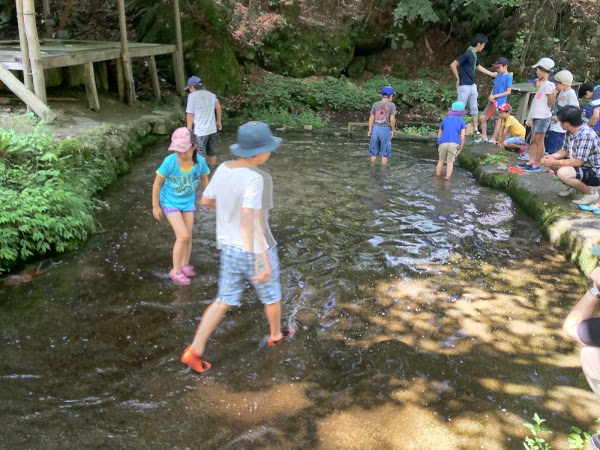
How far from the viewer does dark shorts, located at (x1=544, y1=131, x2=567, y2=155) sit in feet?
28.8

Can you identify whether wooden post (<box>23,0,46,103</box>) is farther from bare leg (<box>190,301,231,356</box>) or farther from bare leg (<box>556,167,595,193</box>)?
bare leg (<box>556,167,595,193</box>)

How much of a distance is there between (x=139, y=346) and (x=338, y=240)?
298 centimetres

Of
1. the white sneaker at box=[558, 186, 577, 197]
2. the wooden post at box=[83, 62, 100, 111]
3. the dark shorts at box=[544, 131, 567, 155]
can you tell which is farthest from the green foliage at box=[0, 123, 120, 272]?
the dark shorts at box=[544, 131, 567, 155]

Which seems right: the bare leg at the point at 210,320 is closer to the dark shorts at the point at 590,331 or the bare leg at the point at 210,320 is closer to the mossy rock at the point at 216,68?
the dark shorts at the point at 590,331

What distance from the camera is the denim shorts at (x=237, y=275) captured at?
358 cm

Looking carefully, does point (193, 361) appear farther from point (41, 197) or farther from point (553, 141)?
point (553, 141)

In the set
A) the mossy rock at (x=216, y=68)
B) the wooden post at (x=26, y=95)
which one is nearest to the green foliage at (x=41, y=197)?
the wooden post at (x=26, y=95)

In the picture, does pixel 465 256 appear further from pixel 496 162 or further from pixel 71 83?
pixel 71 83

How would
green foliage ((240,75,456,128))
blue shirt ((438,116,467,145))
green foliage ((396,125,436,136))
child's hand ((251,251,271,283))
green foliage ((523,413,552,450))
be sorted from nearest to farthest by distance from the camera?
green foliage ((523,413,552,450)) < child's hand ((251,251,271,283)) < blue shirt ((438,116,467,145)) < green foliage ((396,125,436,136)) < green foliage ((240,75,456,128))

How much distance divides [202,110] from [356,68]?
39.5 feet

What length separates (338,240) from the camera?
6293 millimetres

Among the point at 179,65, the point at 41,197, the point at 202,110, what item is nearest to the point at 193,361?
the point at 41,197

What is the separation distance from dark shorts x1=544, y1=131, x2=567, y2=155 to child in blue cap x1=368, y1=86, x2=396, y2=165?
2.75 metres

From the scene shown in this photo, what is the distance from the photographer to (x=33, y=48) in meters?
8.34
